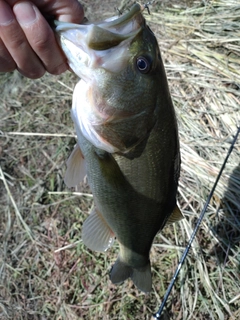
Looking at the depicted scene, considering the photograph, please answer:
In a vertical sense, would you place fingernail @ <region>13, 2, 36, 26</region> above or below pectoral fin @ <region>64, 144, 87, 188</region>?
above

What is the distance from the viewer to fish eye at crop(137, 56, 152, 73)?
→ 135cm

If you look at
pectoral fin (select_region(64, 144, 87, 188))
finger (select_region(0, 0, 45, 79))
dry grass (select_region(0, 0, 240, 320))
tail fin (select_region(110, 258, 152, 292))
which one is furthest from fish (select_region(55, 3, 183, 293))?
dry grass (select_region(0, 0, 240, 320))

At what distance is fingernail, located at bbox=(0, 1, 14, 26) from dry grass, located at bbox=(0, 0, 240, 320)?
197cm

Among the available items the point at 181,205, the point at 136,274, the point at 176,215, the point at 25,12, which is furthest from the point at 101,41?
the point at 181,205

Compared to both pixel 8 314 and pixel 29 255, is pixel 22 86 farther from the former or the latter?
pixel 8 314

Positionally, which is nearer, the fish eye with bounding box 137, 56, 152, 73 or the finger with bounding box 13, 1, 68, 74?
the finger with bounding box 13, 1, 68, 74

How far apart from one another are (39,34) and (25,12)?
0.24 ft

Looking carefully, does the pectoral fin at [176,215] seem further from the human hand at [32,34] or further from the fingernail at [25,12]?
the fingernail at [25,12]

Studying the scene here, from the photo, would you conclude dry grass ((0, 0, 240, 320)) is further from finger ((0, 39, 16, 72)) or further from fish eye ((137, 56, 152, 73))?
finger ((0, 39, 16, 72))

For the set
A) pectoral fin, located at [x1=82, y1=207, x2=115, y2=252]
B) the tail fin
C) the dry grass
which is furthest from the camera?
the dry grass

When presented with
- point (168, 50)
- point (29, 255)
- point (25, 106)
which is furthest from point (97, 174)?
point (25, 106)

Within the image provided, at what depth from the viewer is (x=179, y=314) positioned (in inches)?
107

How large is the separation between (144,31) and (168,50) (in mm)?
2275

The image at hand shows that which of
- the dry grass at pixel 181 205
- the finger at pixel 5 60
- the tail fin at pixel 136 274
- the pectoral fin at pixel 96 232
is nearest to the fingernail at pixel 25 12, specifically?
the finger at pixel 5 60
